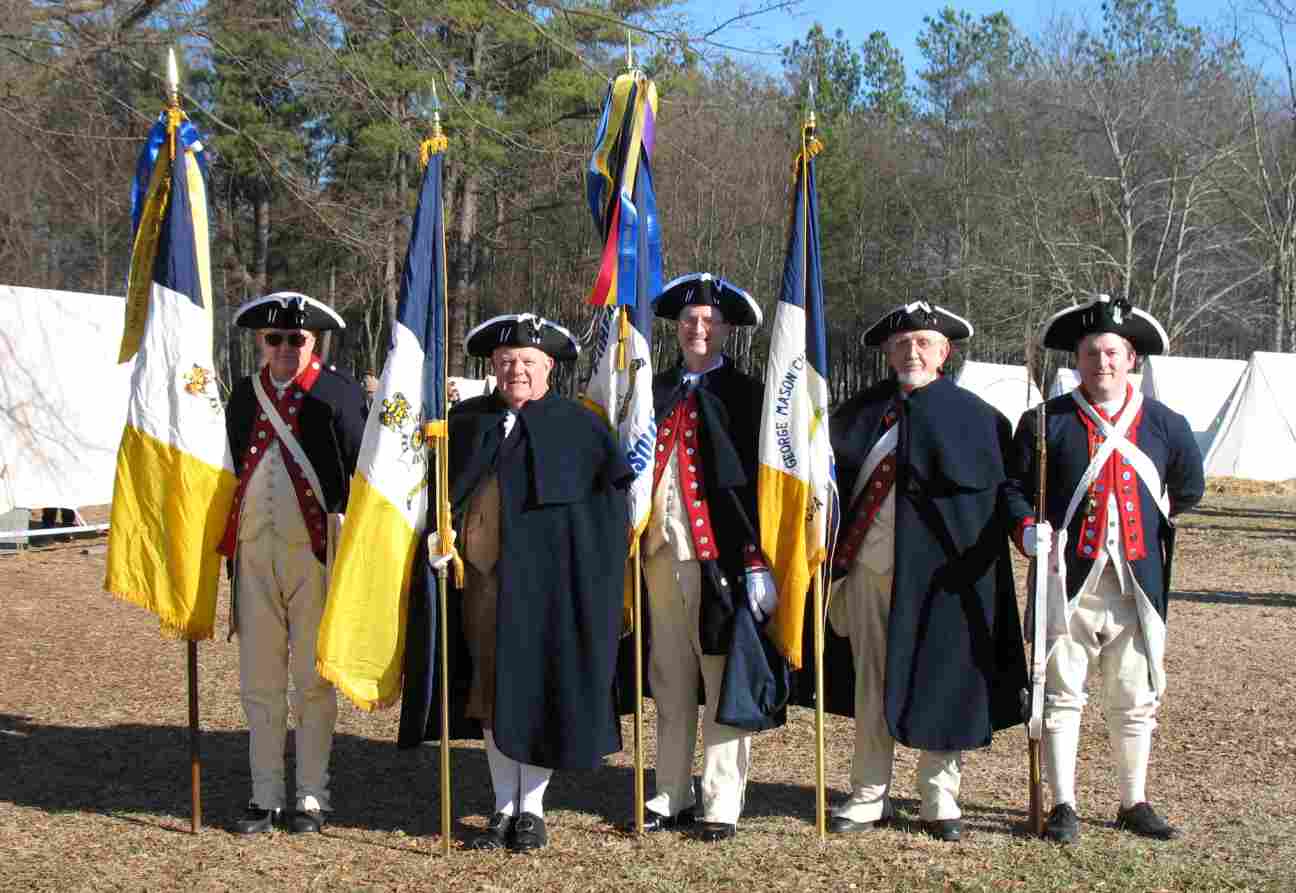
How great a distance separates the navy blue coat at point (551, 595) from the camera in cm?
488

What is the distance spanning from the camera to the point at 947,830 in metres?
5.02

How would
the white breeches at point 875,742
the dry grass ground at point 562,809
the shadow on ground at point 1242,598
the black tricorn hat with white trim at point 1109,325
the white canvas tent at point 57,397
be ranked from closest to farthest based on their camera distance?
the dry grass ground at point 562,809 → the black tricorn hat with white trim at point 1109,325 → the white breeches at point 875,742 → the shadow on ground at point 1242,598 → the white canvas tent at point 57,397

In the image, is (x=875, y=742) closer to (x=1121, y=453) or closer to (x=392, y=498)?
(x=1121, y=453)

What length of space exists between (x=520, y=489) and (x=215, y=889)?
68.9 inches

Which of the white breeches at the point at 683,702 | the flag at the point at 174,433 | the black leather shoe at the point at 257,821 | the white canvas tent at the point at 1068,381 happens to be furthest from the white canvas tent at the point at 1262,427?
the flag at the point at 174,433

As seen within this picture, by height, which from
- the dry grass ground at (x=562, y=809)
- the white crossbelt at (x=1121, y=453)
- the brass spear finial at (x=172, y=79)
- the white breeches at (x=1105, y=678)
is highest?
the brass spear finial at (x=172, y=79)

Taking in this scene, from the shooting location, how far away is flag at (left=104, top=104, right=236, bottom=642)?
5.13 m

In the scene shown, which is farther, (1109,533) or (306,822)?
(306,822)

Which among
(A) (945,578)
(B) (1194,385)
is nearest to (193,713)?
(A) (945,578)

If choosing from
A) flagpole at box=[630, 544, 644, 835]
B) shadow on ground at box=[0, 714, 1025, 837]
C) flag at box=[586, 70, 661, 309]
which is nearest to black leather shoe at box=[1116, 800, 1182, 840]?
shadow on ground at box=[0, 714, 1025, 837]

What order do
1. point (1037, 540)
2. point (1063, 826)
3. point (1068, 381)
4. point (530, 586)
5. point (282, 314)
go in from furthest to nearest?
point (1068, 381)
point (282, 314)
point (1063, 826)
point (530, 586)
point (1037, 540)

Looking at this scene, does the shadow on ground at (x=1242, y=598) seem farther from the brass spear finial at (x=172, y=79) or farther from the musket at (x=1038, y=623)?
the brass spear finial at (x=172, y=79)

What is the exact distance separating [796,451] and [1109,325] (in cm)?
128

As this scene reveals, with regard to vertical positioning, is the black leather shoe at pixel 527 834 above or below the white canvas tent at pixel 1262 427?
below
